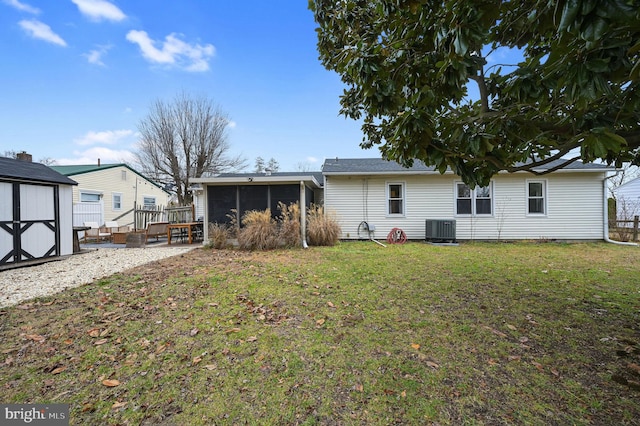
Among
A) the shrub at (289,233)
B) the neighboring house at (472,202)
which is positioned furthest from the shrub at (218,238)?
the neighboring house at (472,202)

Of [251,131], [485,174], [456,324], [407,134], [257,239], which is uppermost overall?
[251,131]

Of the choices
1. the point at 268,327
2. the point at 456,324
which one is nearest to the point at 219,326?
the point at 268,327

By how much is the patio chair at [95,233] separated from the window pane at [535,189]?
59.4ft

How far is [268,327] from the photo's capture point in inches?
119

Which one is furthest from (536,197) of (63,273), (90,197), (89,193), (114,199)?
(114,199)

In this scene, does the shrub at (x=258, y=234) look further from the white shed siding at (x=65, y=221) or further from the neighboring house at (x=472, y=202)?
the white shed siding at (x=65, y=221)

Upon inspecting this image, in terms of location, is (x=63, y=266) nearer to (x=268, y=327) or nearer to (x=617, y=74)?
(x=268, y=327)

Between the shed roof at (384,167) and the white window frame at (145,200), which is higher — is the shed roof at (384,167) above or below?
above

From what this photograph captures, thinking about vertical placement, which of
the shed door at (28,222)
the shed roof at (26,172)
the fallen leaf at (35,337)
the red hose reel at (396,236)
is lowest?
the fallen leaf at (35,337)

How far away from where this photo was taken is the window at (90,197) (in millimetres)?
13322

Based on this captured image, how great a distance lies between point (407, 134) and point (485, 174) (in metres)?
1.27

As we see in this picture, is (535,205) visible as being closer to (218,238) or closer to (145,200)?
(218,238)

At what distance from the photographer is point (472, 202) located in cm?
1045

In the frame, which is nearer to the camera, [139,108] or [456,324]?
[456,324]
